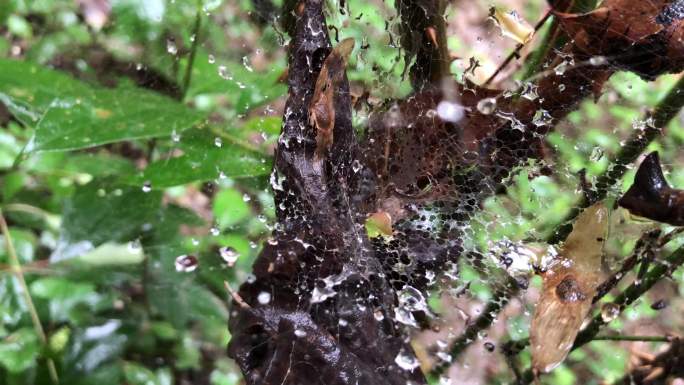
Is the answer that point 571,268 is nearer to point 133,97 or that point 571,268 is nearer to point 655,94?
point 655,94

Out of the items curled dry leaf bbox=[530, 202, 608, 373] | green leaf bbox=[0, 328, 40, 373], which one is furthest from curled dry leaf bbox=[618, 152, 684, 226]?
green leaf bbox=[0, 328, 40, 373]

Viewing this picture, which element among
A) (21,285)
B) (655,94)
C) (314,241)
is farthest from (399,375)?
(21,285)

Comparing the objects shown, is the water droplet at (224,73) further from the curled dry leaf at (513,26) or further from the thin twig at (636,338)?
the thin twig at (636,338)

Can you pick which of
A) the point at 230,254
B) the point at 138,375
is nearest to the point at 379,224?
the point at 230,254

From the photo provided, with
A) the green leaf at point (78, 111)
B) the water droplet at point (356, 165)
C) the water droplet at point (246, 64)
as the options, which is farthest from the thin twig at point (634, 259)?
the water droplet at point (246, 64)

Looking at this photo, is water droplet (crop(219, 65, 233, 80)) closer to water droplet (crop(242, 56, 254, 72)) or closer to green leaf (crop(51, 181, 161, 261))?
water droplet (crop(242, 56, 254, 72))

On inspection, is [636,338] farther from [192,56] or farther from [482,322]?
[192,56]
